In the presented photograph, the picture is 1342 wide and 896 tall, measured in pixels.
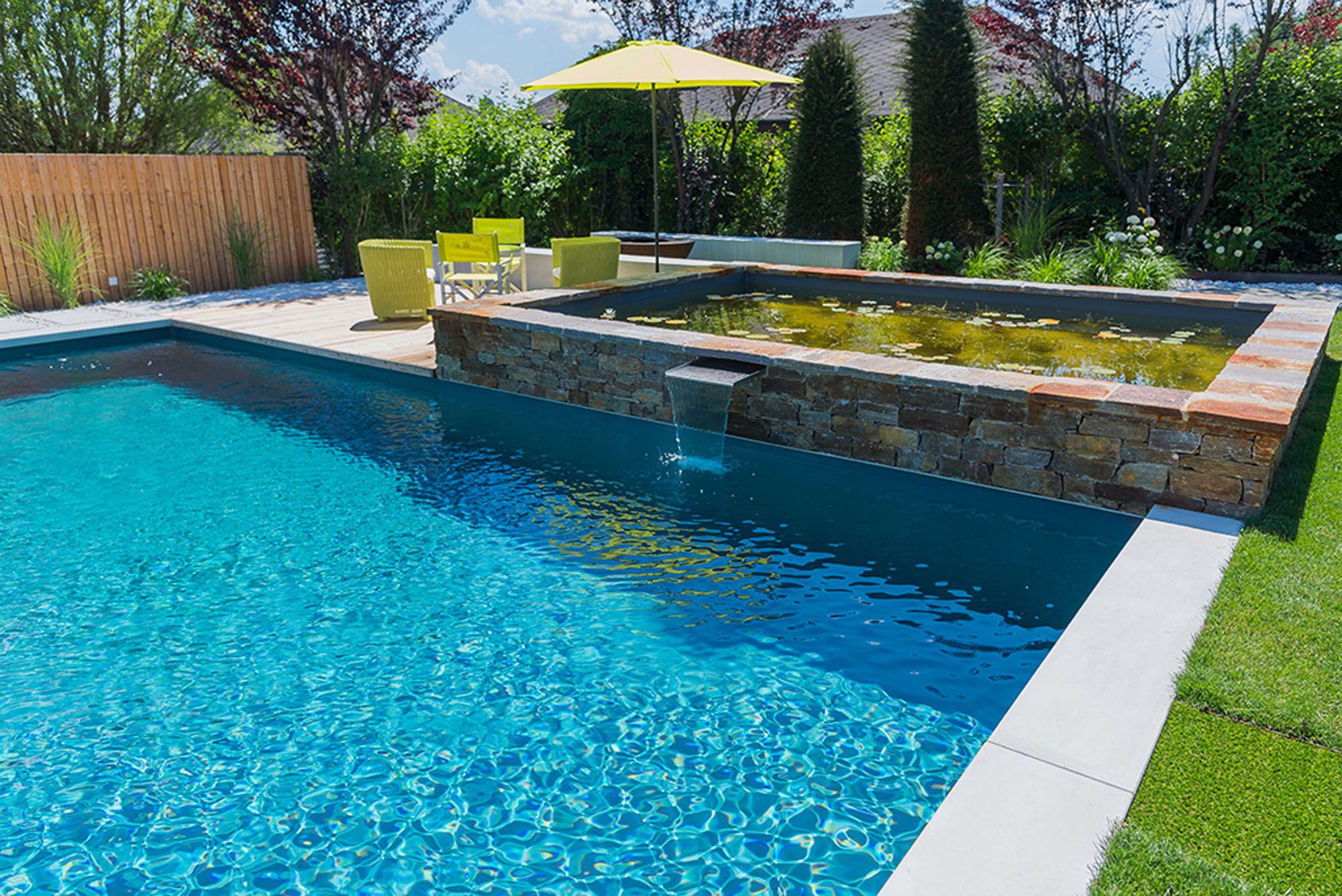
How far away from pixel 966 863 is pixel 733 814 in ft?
2.25

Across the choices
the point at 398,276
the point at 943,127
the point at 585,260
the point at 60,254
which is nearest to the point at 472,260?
the point at 398,276

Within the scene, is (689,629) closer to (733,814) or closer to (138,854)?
(733,814)

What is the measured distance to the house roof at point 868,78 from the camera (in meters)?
13.0

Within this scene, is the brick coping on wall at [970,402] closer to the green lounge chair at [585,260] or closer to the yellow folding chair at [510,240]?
the green lounge chair at [585,260]

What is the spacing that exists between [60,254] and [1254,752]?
1180cm

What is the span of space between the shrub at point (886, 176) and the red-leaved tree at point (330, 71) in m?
6.17

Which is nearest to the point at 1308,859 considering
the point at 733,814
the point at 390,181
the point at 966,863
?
the point at 966,863

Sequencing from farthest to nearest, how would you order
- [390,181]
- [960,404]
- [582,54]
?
1. [582,54]
2. [390,181]
3. [960,404]

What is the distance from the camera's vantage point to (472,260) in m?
8.31

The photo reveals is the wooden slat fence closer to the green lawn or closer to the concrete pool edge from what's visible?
the concrete pool edge

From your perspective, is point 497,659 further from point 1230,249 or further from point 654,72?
point 1230,249

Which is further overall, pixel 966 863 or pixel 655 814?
pixel 655 814

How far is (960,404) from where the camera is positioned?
179 inches

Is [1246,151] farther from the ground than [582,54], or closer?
closer
